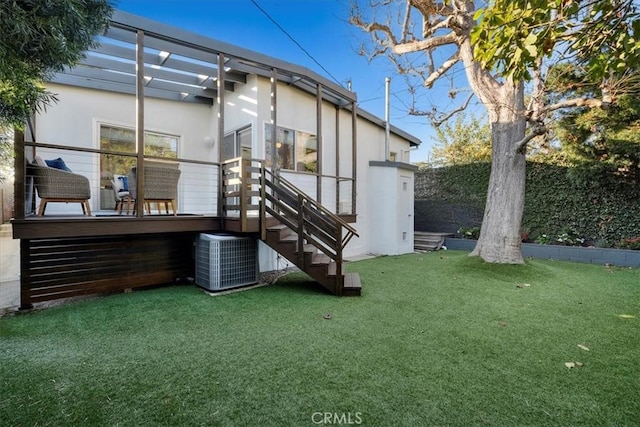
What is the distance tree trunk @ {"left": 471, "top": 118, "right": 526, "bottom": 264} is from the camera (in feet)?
21.8

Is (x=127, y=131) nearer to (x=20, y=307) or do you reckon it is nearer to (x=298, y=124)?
(x=298, y=124)

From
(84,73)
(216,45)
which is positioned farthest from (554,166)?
(84,73)

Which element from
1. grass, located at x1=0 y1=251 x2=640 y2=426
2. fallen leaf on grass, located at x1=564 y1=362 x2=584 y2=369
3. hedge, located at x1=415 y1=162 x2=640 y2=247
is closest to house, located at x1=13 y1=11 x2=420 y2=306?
grass, located at x1=0 y1=251 x2=640 y2=426

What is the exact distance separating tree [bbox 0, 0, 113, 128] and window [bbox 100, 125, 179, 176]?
14.6ft

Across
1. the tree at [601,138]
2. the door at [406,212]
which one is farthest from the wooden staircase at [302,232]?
the tree at [601,138]

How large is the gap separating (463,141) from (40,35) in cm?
1902

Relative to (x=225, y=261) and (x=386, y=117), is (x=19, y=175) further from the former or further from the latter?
(x=386, y=117)

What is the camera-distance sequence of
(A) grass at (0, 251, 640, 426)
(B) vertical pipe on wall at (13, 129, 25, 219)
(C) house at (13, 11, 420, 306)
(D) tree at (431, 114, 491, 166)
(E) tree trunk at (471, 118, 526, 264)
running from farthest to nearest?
(D) tree at (431, 114, 491, 166), (E) tree trunk at (471, 118, 526, 264), (C) house at (13, 11, 420, 306), (B) vertical pipe on wall at (13, 129, 25, 219), (A) grass at (0, 251, 640, 426)

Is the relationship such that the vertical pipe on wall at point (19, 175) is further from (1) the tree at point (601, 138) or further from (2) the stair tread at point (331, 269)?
(1) the tree at point (601, 138)

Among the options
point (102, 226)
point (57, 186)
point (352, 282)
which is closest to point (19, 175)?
point (57, 186)

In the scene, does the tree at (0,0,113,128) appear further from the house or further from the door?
the door

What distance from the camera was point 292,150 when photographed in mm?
7211

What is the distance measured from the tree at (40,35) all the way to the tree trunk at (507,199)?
7211 millimetres

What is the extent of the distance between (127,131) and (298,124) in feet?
12.9
